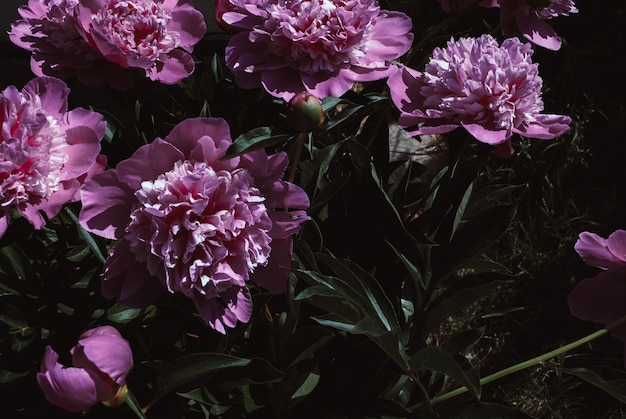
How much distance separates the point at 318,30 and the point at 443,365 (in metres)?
0.43

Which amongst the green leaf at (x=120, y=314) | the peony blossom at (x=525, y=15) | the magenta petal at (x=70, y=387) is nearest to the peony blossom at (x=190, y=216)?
the magenta petal at (x=70, y=387)

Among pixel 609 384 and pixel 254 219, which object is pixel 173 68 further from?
pixel 609 384

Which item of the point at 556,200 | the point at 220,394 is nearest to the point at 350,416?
the point at 220,394

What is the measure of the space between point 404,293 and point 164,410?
0.39m

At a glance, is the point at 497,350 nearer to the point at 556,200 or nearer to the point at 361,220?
the point at 556,200

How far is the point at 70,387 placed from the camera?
0.75 m

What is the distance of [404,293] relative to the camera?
45.4 inches

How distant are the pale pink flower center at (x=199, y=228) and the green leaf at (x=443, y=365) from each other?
24 centimetres

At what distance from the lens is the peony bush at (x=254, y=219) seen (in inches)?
32.5

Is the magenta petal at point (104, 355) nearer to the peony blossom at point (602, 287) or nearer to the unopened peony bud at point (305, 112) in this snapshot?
the unopened peony bud at point (305, 112)

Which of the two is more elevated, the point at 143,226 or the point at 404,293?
the point at 143,226

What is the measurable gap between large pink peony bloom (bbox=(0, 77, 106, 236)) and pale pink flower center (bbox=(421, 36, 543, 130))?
1.41 feet

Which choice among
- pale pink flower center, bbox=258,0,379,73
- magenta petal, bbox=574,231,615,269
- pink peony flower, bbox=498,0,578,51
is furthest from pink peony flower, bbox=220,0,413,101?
magenta petal, bbox=574,231,615,269

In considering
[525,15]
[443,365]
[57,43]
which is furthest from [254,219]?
[525,15]
